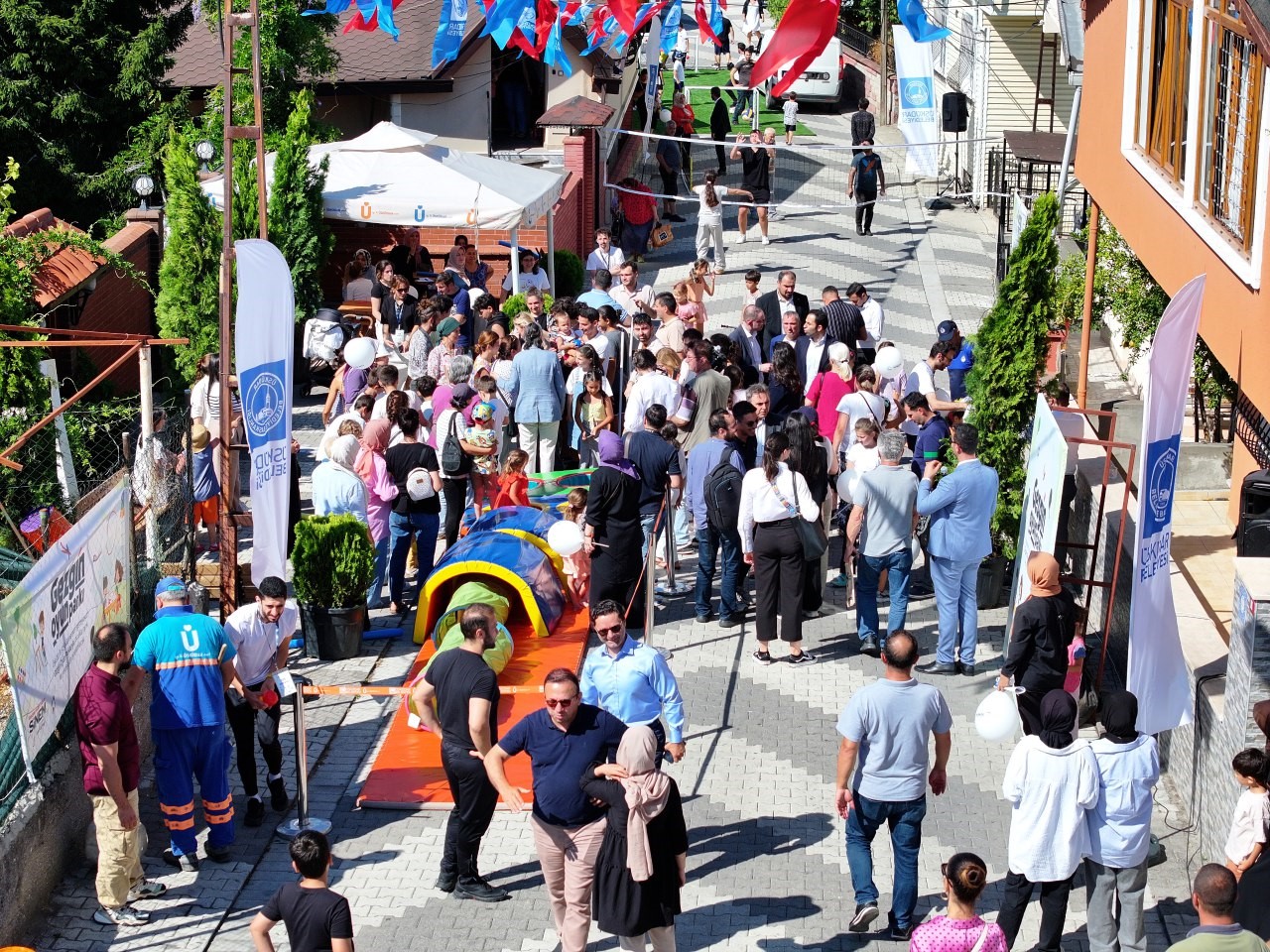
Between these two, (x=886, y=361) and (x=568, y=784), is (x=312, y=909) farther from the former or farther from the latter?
(x=886, y=361)

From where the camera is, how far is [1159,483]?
8625mm

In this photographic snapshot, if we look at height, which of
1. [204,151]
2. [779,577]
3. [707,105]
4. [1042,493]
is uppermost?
[707,105]

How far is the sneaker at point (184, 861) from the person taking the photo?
889 centimetres

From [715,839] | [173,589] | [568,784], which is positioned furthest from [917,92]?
[568,784]

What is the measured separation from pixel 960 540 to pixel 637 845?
4.69 meters

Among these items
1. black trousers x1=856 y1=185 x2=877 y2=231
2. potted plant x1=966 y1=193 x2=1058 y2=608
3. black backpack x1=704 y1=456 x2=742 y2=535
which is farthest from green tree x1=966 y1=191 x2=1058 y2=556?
black trousers x1=856 y1=185 x2=877 y2=231

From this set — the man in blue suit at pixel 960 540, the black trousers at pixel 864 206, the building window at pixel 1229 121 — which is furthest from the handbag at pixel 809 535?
the black trousers at pixel 864 206

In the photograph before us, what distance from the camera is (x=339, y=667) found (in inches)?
455

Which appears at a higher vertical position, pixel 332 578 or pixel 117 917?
pixel 332 578

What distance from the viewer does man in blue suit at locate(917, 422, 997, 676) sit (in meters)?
11.0

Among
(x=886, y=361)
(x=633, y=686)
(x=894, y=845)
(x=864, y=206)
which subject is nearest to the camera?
(x=894, y=845)

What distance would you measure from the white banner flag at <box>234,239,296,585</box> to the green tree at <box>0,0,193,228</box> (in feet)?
40.2

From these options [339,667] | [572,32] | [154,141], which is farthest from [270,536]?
[572,32]

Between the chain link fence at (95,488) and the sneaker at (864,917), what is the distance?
4.51 meters
